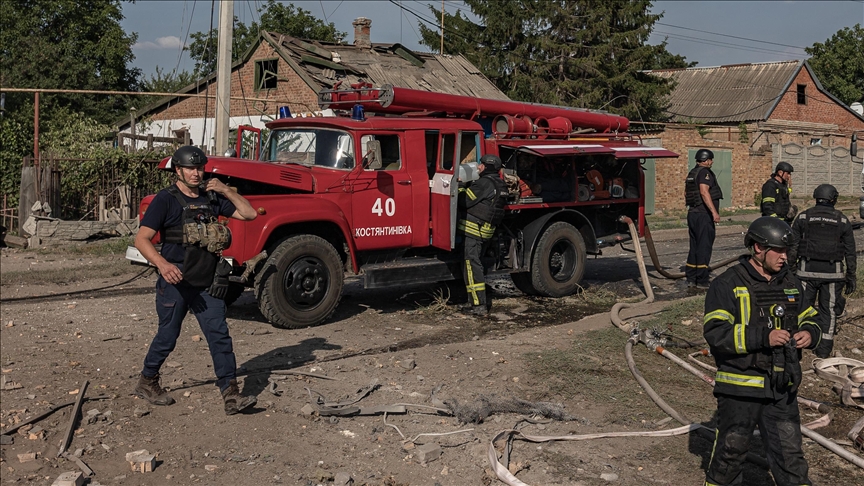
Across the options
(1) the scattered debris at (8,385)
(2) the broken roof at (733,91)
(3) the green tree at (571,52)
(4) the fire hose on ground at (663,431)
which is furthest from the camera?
(2) the broken roof at (733,91)

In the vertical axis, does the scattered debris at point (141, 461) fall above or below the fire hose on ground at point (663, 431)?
below

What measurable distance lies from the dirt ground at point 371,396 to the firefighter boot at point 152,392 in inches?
3.7

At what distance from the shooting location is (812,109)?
138ft

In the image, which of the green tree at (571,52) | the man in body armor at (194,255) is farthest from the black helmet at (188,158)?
the green tree at (571,52)

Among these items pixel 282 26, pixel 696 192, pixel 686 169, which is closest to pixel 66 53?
pixel 282 26

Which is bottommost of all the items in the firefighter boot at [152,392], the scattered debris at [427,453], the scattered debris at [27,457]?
the scattered debris at [27,457]

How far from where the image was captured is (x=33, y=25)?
120 ft

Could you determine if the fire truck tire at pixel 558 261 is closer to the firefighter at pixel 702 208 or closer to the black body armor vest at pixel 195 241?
the firefighter at pixel 702 208

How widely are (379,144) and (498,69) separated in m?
24.0

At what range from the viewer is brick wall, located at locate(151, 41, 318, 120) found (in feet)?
83.3

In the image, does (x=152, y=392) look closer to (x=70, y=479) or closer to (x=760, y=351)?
(x=70, y=479)

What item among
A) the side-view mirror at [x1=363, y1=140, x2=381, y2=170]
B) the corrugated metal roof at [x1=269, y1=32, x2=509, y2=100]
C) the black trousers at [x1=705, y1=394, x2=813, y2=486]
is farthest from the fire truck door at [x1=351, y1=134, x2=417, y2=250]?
the corrugated metal roof at [x1=269, y1=32, x2=509, y2=100]

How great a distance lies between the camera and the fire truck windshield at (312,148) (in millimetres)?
9430

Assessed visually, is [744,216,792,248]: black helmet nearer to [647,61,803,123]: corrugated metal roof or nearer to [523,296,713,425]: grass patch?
[523,296,713,425]: grass patch
